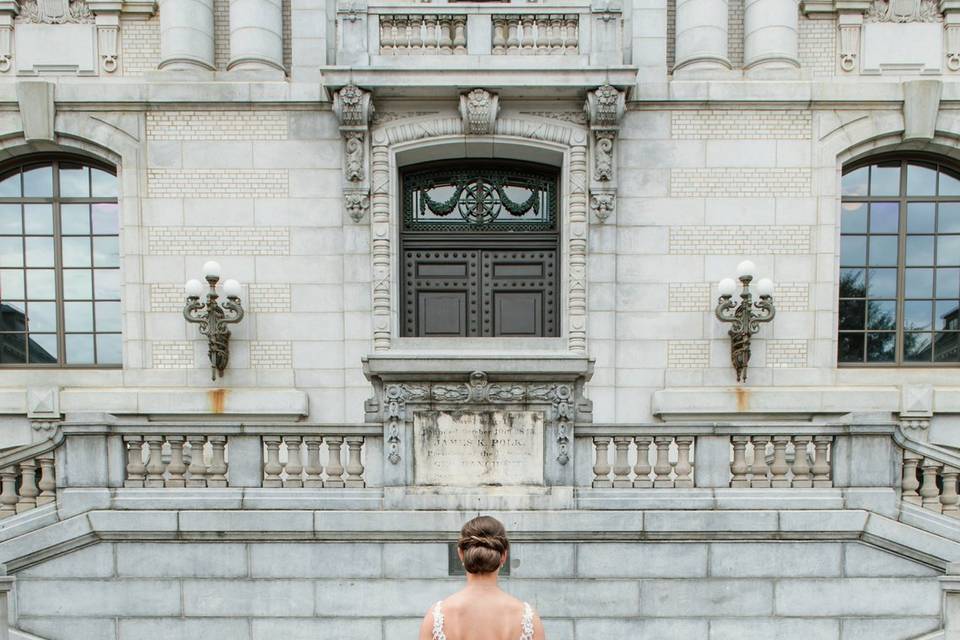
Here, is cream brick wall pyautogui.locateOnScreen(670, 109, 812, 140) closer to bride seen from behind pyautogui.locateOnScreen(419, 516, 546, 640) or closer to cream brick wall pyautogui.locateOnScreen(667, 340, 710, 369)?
cream brick wall pyautogui.locateOnScreen(667, 340, 710, 369)

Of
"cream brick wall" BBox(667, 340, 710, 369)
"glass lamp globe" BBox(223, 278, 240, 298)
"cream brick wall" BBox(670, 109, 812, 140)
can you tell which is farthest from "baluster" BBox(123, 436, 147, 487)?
"cream brick wall" BBox(670, 109, 812, 140)

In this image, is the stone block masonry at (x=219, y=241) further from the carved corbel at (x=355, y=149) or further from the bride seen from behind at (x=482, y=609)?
the bride seen from behind at (x=482, y=609)

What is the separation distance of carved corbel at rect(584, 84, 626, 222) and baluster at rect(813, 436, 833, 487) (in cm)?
444

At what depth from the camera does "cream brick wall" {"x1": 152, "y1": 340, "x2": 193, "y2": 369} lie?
9.43 metres

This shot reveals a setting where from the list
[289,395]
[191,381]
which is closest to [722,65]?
[289,395]

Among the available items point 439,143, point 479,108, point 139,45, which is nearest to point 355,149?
point 439,143

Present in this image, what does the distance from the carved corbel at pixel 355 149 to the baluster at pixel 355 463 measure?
419 centimetres

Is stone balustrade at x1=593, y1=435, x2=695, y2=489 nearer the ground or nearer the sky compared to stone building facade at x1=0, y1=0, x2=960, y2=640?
nearer the ground

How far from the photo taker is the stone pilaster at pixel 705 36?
945 cm

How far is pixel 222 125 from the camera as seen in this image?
9.43 m

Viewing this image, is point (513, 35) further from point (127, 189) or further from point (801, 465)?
point (801, 465)

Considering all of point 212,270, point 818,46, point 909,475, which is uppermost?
point 818,46

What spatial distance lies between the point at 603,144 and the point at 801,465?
5276 mm

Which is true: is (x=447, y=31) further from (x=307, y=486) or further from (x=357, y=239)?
(x=307, y=486)
